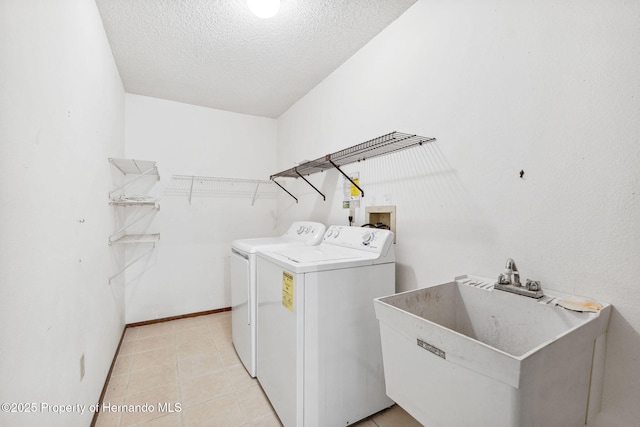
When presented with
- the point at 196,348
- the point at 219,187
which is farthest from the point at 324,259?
the point at 219,187

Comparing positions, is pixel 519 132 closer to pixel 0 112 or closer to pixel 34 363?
pixel 0 112

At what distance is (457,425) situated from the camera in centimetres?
73

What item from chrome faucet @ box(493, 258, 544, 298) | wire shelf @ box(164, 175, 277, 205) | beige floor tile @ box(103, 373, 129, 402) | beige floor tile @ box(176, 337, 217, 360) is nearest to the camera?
chrome faucet @ box(493, 258, 544, 298)

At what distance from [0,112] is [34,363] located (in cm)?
77

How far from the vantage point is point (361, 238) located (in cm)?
175

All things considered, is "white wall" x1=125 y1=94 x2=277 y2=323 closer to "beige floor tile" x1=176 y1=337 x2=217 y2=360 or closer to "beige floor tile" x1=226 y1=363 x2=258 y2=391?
"beige floor tile" x1=176 y1=337 x2=217 y2=360

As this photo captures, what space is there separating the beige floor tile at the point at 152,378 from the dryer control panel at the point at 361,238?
155 cm

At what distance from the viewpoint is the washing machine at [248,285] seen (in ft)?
6.22

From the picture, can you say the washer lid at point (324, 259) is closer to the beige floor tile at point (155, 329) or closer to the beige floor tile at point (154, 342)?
the beige floor tile at point (154, 342)

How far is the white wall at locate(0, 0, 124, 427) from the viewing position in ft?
2.40

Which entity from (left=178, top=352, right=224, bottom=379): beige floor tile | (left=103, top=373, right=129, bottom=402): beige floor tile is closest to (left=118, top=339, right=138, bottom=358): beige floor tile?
(left=103, top=373, right=129, bottom=402): beige floor tile

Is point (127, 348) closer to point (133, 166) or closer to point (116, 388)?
point (116, 388)

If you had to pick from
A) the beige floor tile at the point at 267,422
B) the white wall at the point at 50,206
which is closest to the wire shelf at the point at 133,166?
the white wall at the point at 50,206

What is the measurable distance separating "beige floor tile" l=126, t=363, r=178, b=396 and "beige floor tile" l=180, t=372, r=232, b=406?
0.12m
